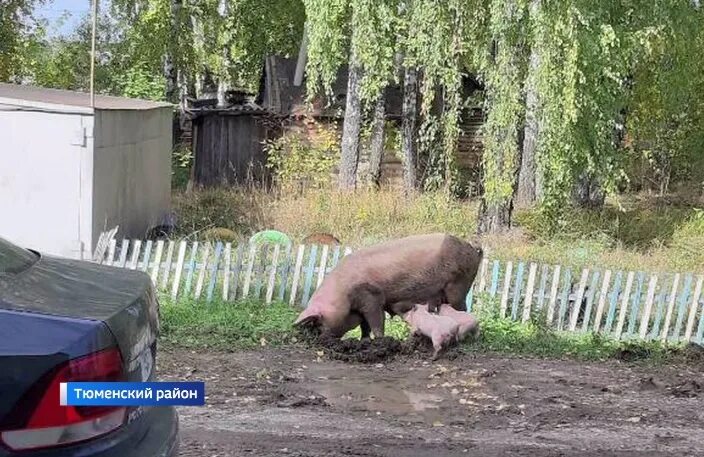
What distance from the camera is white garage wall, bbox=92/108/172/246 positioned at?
11.1 meters

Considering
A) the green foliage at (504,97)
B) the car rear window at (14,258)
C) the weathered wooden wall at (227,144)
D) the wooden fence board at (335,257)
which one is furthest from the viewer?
the weathered wooden wall at (227,144)

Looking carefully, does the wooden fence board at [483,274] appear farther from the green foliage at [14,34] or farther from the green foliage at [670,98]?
the green foliage at [14,34]

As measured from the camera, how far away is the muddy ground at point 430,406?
211 inches

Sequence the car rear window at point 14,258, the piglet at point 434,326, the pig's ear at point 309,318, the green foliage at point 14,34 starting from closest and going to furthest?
1. the car rear window at point 14,258
2. the piglet at point 434,326
3. the pig's ear at point 309,318
4. the green foliage at point 14,34

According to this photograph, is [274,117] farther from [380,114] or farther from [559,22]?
[559,22]

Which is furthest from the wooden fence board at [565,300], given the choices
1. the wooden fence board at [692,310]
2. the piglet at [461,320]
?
the piglet at [461,320]

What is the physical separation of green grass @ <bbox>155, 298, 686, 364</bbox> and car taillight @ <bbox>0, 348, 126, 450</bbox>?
5.41 metres

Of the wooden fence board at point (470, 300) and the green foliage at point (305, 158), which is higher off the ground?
the green foliage at point (305, 158)

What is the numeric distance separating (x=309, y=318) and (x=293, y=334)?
36 cm

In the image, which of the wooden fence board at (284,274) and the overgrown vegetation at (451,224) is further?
the overgrown vegetation at (451,224)

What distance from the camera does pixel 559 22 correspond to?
1148 centimetres

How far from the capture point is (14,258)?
3166 millimetres

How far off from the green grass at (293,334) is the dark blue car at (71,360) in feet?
16.4

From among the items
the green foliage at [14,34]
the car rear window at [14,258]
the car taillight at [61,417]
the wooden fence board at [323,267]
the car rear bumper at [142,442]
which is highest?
the green foliage at [14,34]
